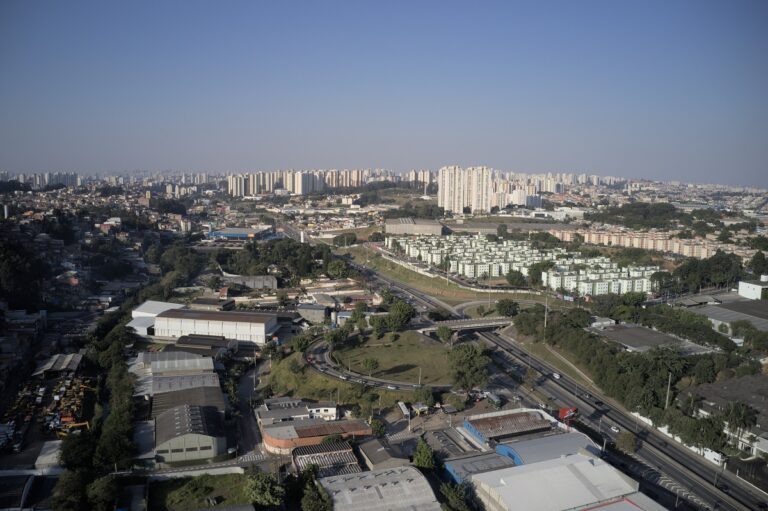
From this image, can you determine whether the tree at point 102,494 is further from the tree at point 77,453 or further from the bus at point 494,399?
the bus at point 494,399

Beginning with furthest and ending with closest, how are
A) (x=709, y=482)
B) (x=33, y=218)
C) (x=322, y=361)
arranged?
(x=33, y=218)
(x=322, y=361)
(x=709, y=482)

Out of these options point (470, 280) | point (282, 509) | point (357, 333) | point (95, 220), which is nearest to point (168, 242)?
point (95, 220)

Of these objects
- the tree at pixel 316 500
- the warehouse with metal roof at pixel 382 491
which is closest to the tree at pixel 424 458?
the warehouse with metal roof at pixel 382 491

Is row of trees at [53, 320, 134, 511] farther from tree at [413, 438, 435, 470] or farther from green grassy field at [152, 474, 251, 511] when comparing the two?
tree at [413, 438, 435, 470]

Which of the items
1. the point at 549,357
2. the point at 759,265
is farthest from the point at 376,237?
the point at 549,357

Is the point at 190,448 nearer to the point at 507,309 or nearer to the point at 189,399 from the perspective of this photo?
the point at 189,399

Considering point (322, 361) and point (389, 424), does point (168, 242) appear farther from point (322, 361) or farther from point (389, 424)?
point (389, 424)
